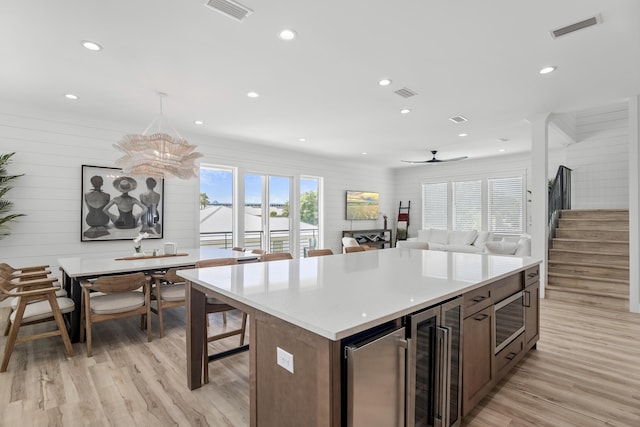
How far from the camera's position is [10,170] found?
4.59 meters

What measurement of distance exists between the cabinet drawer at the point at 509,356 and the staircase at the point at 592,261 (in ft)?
9.58

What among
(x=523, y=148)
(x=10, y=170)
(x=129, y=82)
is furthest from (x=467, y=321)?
(x=523, y=148)

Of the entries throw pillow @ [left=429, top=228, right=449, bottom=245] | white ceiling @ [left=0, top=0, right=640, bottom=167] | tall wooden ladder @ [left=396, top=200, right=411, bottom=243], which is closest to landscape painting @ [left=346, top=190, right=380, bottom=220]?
tall wooden ladder @ [left=396, top=200, right=411, bottom=243]

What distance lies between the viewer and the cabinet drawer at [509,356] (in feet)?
7.94

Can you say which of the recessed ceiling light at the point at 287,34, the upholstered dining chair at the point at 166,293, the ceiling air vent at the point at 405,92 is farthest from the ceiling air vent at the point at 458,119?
the upholstered dining chair at the point at 166,293

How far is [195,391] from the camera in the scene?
2422mm

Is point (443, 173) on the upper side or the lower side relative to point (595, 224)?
upper

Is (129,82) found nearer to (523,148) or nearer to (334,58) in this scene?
(334,58)

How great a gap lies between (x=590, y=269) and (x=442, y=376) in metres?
4.90

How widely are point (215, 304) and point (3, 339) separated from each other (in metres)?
2.45

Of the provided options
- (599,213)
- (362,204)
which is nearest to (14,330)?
(362,204)

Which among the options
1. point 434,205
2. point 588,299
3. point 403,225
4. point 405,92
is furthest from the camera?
point 403,225

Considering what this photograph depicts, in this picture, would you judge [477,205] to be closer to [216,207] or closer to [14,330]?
[216,207]

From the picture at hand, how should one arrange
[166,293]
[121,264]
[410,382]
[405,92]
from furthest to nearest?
[405,92]
[121,264]
[166,293]
[410,382]
